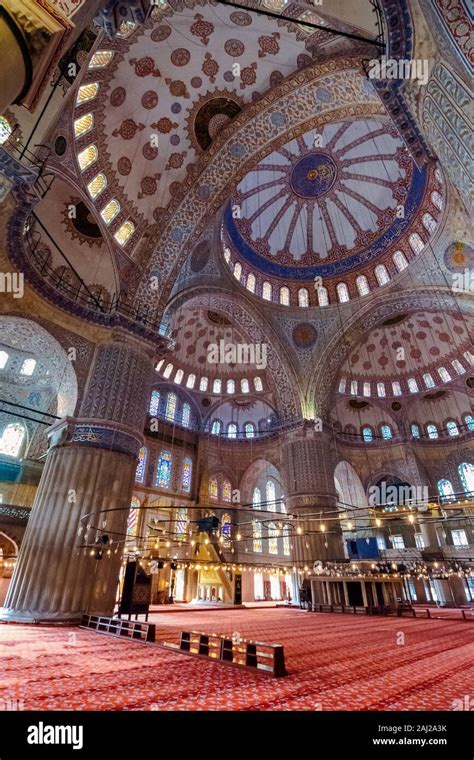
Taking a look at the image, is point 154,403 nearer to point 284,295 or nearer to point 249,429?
point 249,429

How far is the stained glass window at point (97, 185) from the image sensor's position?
10602 millimetres

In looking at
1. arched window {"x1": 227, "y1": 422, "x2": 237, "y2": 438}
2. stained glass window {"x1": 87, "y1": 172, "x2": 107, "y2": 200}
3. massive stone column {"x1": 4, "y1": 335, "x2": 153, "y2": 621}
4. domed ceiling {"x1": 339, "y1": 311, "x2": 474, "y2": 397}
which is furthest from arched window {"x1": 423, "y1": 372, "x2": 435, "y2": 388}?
stained glass window {"x1": 87, "y1": 172, "x2": 107, "y2": 200}

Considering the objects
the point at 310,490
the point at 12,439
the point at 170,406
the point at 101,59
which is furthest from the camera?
the point at 170,406

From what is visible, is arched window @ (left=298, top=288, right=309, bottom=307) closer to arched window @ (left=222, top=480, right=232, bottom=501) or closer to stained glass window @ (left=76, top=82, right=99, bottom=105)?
arched window @ (left=222, top=480, right=232, bottom=501)

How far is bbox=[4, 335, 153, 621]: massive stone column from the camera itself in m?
8.10

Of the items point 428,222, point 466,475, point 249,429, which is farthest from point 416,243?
point 249,429

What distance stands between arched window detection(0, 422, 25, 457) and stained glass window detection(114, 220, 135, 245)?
9.35 m

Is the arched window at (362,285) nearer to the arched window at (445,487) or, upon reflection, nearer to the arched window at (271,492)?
the arched window at (445,487)

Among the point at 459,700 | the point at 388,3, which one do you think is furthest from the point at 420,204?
the point at 459,700

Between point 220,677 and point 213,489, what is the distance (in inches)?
696

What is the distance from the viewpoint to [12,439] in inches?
595

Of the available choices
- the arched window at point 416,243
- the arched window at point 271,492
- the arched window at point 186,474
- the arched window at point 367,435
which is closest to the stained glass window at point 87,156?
the arched window at point 416,243

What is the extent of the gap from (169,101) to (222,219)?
5.69 meters

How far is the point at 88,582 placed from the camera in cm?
842
